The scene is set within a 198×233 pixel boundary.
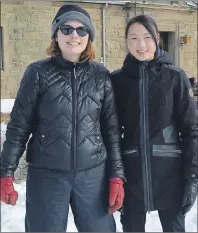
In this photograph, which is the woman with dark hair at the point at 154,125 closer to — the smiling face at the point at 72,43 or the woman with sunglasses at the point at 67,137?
the woman with sunglasses at the point at 67,137

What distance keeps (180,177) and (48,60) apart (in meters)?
0.99

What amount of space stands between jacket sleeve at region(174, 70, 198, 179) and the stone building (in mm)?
7615

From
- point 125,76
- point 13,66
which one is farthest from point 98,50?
point 125,76

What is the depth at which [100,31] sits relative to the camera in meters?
11.6

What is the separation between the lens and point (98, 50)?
11641 mm

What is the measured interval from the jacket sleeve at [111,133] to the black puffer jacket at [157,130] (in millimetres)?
89

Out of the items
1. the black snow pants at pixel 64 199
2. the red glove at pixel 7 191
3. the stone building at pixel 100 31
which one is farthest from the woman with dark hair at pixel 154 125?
the stone building at pixel 100 31

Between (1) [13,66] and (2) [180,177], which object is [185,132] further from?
(1) [13,66]

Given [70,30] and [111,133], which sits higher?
[70,30]

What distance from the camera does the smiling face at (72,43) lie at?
2092 mm

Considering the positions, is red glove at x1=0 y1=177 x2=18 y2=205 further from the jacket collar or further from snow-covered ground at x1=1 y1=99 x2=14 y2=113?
snow-covered ground at x1=1 y1=99 x2=14 y2=113

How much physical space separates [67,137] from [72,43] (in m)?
0.49

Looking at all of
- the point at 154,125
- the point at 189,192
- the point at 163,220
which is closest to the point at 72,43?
the point at 154,125

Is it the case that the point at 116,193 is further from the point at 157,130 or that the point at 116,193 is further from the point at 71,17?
the point at 71,17
